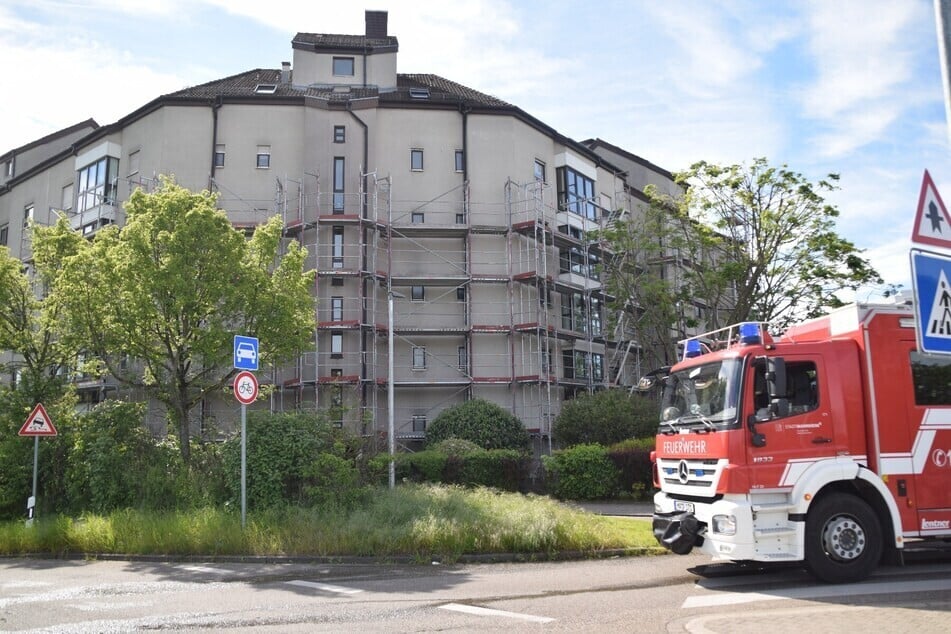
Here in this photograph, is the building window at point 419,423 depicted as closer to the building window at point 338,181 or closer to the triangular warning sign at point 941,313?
the building window at point 338,181

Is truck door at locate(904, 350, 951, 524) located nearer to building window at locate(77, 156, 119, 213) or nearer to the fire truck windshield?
the fire truck windshield

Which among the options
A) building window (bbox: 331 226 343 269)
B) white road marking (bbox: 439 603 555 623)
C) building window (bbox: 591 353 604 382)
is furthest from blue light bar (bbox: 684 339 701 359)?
building window (bbox: 591 353 604 382)

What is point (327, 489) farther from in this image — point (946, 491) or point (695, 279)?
point (695, 279)

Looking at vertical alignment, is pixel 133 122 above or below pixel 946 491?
above

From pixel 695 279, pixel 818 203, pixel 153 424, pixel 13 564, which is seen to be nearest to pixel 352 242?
pixel 153 424

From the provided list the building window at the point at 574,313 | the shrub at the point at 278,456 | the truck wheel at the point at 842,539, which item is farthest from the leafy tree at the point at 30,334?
the building window at the point at 574,313

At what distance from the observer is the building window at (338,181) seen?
112ft

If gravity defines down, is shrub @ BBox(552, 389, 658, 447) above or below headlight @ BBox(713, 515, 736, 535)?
above

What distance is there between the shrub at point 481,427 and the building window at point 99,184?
60.3 ft

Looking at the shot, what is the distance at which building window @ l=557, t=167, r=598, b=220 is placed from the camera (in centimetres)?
3709

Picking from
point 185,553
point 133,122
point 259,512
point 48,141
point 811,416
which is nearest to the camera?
point 811,416

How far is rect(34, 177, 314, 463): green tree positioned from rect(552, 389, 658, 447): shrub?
40.3 feet

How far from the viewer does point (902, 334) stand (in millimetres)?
9742

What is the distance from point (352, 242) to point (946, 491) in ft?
88.1
